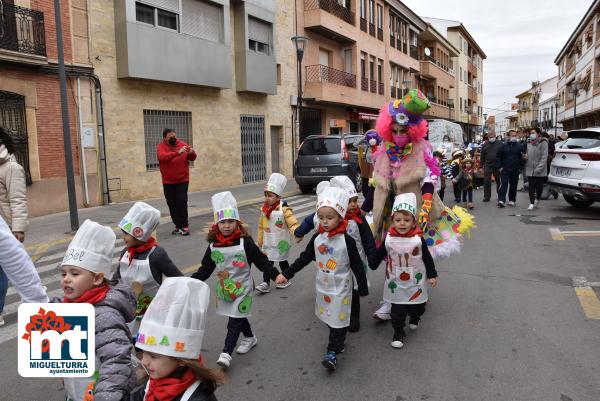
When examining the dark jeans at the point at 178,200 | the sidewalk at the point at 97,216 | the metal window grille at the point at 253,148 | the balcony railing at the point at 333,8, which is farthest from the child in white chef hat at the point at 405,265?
the balcony railing at the point at 333,8

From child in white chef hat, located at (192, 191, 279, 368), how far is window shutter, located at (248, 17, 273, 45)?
16980 mm

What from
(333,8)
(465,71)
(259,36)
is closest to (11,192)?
(259,36)

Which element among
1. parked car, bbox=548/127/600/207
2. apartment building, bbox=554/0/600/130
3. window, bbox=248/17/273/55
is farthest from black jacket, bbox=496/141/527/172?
apartment building, bbox=554/0/600/130

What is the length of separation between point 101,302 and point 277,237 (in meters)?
3.20

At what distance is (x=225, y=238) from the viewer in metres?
3.76

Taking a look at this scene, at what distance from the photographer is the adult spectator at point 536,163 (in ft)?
35.9

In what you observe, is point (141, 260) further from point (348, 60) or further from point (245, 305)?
point (348, 60)

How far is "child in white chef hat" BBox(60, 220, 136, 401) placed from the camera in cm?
216

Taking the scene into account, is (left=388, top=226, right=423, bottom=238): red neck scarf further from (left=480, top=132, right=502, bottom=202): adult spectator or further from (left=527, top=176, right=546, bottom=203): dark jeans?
(left=480, top=132, right=502, bottom=202): adult spectator

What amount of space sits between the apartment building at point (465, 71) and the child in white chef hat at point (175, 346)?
58.2 m

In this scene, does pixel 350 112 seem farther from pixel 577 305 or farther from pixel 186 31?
pixel 577 305

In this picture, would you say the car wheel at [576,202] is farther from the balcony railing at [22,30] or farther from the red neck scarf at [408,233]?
the balcony railing at [22,30]

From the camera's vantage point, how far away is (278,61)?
21422 millimetres

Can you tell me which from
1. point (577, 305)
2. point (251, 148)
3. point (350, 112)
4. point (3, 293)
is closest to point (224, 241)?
point (3, 293)
